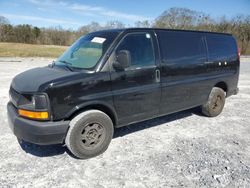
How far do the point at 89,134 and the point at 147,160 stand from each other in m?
1.00

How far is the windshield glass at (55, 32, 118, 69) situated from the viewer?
3.85 m

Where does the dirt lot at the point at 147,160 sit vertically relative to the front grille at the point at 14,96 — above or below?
below

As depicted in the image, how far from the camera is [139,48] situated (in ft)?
13.5

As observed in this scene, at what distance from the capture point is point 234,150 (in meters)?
4.09

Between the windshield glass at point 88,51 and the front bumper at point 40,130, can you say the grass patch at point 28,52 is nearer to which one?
the windshield glass at point 88,51

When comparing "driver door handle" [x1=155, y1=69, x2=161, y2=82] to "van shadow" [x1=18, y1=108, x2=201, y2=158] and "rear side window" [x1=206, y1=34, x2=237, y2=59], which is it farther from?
"rear side window" [x1=206, y1=34, x2=237, y2=59]

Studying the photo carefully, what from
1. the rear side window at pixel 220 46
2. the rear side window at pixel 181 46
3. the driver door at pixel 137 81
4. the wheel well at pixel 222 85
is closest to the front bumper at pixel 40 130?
the driver door at pixel 137 81

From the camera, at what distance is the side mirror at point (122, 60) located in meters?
3.67

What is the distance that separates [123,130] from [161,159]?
4.39 ft

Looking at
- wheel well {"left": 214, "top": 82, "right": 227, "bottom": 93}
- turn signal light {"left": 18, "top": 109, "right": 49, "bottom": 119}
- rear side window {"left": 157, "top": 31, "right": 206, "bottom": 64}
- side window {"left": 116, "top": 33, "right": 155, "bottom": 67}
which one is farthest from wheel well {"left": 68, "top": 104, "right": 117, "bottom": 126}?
wheel well {"left": 214, "top": 82, "right": 227, "bottom": 93}

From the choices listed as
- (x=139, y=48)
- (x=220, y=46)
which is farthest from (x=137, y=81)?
(x=220, y=46)

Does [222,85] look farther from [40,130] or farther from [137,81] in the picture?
[40,130]

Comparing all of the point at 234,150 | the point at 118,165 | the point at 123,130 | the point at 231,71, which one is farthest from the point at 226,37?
the point at 118,165

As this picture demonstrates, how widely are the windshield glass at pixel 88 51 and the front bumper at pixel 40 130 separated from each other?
3.39ft
